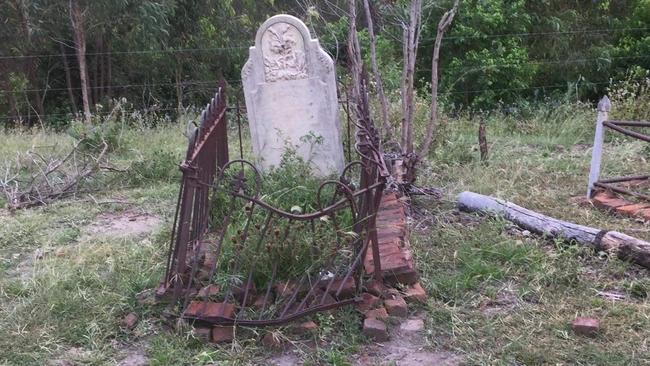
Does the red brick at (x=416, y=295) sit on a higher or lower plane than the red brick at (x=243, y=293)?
lower

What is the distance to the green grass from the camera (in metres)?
3.03

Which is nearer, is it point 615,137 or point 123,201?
point 123,201

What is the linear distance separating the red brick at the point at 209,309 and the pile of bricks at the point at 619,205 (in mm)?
3228

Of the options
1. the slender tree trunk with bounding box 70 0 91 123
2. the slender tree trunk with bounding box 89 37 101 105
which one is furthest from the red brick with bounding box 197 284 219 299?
the slender tree trunk with bounding box 89 37 101 105

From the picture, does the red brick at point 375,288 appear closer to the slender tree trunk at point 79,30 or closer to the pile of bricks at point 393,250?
the pile of bricks at point 393,250

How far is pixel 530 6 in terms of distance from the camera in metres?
12.3

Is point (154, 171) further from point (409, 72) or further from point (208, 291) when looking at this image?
point (208, 291)

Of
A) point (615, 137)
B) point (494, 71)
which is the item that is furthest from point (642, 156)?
point (494, 71)

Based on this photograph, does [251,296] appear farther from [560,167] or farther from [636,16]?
[636,16]

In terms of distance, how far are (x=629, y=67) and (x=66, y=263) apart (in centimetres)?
1168

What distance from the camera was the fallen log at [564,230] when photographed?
3820mm

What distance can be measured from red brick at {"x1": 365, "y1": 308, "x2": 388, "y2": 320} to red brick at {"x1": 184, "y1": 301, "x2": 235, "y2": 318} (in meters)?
0.71

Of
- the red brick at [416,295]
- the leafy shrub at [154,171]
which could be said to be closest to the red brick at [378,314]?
the red brick at [416,295]

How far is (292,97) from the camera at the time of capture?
216 inches
